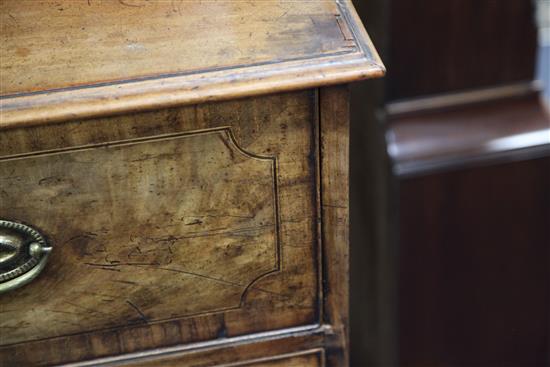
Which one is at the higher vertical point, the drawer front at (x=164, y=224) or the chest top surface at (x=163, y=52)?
the chest top surface at (x=163, y=52)

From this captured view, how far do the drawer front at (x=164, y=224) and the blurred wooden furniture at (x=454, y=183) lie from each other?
45 centimetres

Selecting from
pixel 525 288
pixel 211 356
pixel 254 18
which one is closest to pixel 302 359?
pixel 211 356

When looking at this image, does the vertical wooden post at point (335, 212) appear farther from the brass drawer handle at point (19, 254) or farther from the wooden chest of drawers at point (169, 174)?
the brass drawer handle at point (19, 254)

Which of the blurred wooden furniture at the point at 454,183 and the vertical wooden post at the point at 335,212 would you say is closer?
the vertical wooden post at the point at 335,212

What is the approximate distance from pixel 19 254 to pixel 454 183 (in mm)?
696

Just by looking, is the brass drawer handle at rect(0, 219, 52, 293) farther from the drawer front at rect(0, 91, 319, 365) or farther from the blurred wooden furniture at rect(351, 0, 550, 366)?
the blurred wooden furniture at rect(351, 0, 550, 366)

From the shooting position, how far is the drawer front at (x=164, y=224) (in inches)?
25.7

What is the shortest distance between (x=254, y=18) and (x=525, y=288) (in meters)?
0.79

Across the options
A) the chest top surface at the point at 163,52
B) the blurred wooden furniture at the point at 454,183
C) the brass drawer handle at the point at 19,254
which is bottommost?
the blurred wooden furniture at the point at 454,183

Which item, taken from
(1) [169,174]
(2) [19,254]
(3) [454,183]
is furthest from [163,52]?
(3) [454,183]

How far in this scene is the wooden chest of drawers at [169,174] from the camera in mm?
637

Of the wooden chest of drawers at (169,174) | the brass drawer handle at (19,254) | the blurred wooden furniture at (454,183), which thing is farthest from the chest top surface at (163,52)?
the blurred wooden furniture at (454,183)

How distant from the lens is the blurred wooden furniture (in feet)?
3.72

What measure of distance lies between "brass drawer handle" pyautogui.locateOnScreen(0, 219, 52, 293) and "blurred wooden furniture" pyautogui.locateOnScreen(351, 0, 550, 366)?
588mm
